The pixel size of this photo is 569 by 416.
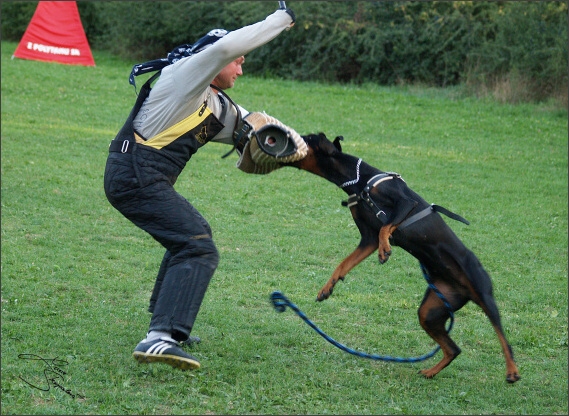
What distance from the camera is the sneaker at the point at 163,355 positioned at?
4.41m

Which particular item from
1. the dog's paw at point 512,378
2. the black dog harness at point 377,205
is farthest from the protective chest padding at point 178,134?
the dog's paw at point 512,378

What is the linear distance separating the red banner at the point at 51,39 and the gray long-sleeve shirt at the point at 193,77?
16993 millimetres

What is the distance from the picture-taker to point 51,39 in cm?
2066

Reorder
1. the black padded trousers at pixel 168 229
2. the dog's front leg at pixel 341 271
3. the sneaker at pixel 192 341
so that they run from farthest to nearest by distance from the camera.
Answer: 1. the sneaker at pixel 192 341
2. the dog's front leg at pixel 341 271
3. the black padded trousers at pixel 168 229

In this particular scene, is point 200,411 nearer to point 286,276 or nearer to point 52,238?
point 286,276

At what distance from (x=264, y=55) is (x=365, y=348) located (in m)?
17.8

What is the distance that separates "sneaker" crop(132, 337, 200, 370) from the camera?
4.41 metres

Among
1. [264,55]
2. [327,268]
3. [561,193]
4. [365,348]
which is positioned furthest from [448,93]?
[365,348]

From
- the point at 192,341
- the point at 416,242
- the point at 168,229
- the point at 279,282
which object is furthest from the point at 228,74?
the point at 279,282

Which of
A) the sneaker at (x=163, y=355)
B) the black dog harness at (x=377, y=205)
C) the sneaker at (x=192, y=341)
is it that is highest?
the black dog harness at (x=377, y=205)

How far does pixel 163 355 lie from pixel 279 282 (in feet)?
8.40

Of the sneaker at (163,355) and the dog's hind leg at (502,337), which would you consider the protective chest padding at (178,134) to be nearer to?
the sneaker at (163,355)

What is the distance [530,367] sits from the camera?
521cm

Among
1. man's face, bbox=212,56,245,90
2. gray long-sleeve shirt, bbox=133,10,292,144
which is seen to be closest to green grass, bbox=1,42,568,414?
gray long-sleeve shirt, bbox=133,10,292,144
